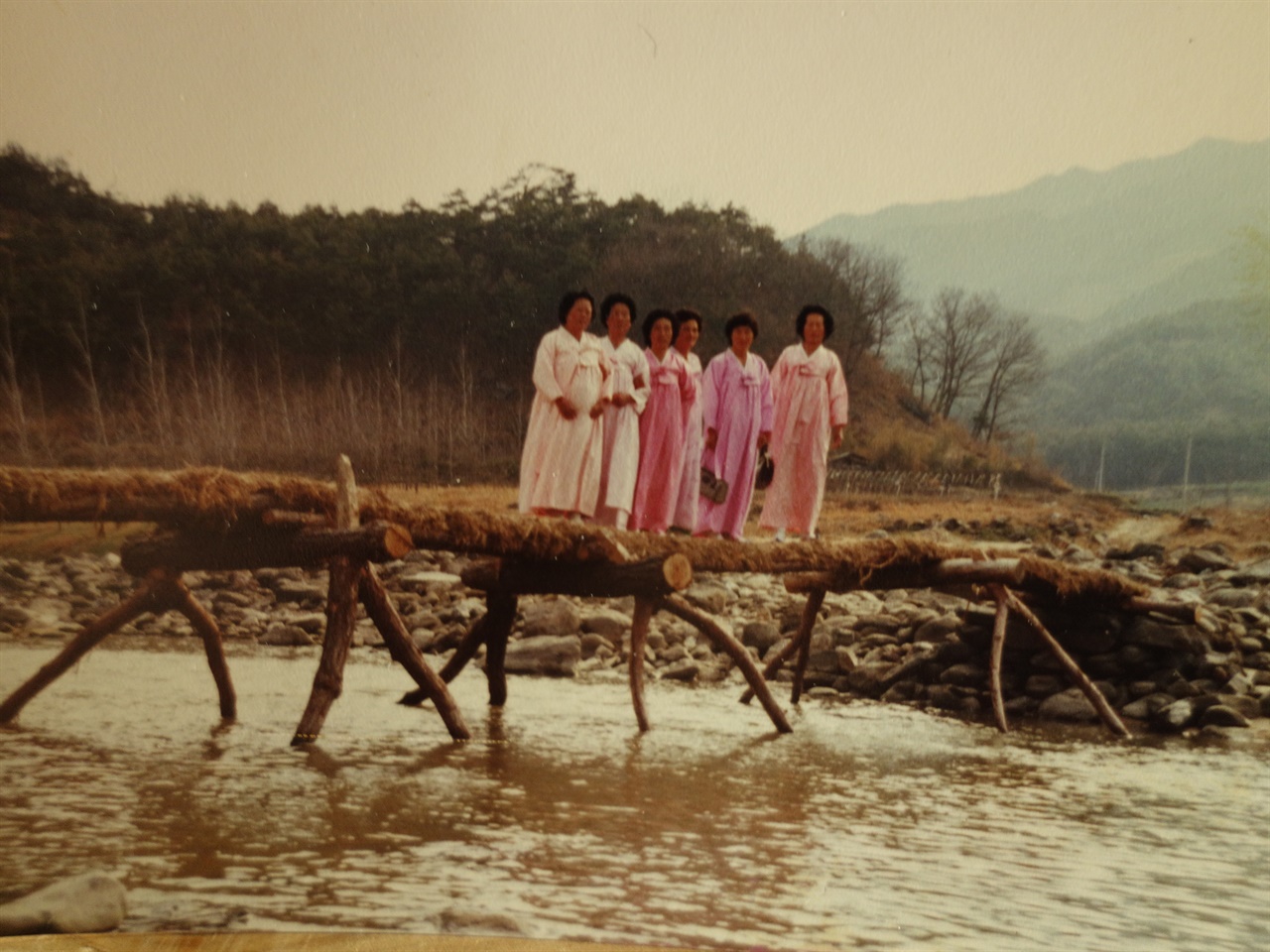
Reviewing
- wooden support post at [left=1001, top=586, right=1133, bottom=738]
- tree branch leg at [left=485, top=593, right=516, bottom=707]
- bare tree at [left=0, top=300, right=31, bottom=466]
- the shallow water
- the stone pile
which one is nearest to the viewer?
the shallow water

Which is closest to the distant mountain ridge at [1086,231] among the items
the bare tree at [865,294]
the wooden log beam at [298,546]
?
the bare tree at [865,294]

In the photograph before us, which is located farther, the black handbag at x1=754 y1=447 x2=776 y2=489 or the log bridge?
the black handbag at x1=754 y1=447 x2=776 y2=489

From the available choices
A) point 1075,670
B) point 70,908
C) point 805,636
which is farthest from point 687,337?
point 1075,670

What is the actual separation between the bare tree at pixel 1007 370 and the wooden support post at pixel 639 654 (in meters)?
1.16

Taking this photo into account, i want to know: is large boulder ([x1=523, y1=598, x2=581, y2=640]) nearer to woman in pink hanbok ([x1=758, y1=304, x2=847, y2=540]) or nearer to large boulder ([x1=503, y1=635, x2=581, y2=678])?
large boulder ([x1=503, y1=635, x2=581, y2=678])

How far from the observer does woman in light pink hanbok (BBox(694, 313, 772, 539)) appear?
3992 millimetres

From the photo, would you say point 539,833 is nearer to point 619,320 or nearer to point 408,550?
point 408,550

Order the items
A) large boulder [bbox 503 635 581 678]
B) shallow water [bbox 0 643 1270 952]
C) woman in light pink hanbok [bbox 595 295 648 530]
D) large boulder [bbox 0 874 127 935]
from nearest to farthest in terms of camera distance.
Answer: large boulder [bbox 0 874 127 935] < shallow water [bbox 0 643 1270 952] < woman in light pink hanbok [bbox 595 295 648 530] < large boulder [bbox 503 635 581 678]

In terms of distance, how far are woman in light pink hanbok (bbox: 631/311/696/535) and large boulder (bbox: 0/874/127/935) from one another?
189 cm

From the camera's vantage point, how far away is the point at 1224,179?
13.2 feet

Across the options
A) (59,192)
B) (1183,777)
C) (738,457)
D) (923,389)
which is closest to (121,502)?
(59,192)

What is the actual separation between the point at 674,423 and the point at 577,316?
52 cm

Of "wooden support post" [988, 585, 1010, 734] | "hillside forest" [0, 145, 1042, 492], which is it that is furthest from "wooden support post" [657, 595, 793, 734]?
"wooden support post" [988, 585, 1010, 734]

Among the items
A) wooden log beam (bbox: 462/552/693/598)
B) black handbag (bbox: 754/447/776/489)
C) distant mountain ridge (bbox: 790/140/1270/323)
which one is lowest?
wooden log beam (bbox: 462/552/693/598)
